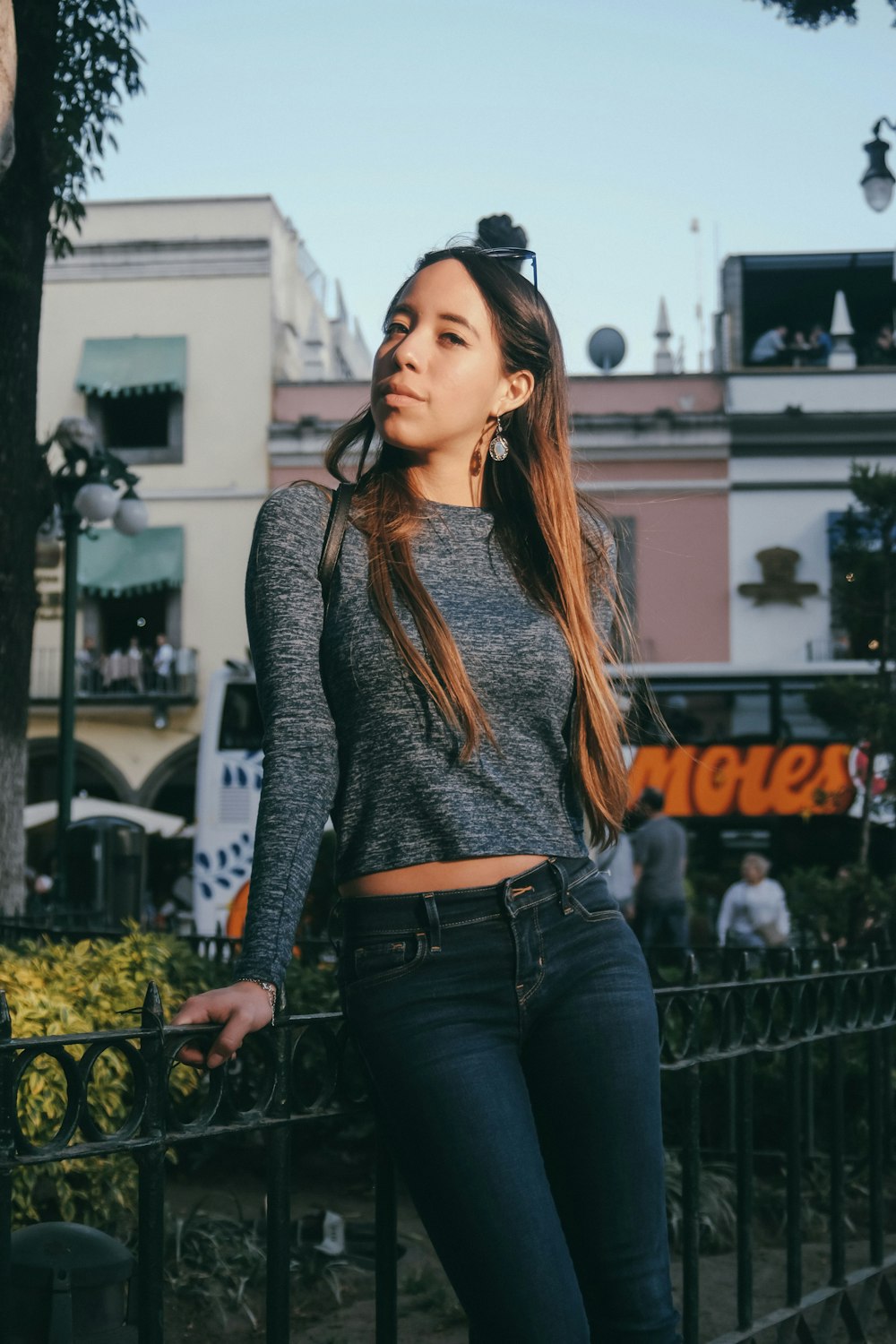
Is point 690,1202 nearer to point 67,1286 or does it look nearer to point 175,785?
point 67,1286

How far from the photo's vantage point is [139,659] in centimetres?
2291

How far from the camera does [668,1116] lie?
5.36 m

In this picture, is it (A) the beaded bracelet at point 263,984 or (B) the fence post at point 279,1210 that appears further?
(B) the fence post at point 279,1210

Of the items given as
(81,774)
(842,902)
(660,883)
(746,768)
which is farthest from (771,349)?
(842,902)

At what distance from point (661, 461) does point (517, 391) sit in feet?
69.9

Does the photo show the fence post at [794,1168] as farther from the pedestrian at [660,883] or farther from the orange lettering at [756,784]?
the orange lettering at [756,784]

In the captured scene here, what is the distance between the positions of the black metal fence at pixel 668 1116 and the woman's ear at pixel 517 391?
40.6 inches

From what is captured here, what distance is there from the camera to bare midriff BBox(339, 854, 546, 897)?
1910 mm

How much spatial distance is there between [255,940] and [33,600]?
507 centimetres

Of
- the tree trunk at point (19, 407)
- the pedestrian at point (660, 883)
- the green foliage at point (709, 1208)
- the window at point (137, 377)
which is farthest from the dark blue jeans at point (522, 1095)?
the window at point (137, 377)

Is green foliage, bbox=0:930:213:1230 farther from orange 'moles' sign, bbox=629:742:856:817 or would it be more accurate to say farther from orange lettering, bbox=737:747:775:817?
orange lettering, bbox=737:747:775:817

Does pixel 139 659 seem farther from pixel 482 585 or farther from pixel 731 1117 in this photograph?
pixel 482 585

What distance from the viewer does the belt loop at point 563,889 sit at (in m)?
1.96

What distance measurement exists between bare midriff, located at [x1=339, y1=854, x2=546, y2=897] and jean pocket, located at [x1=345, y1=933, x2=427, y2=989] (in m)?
0.06
